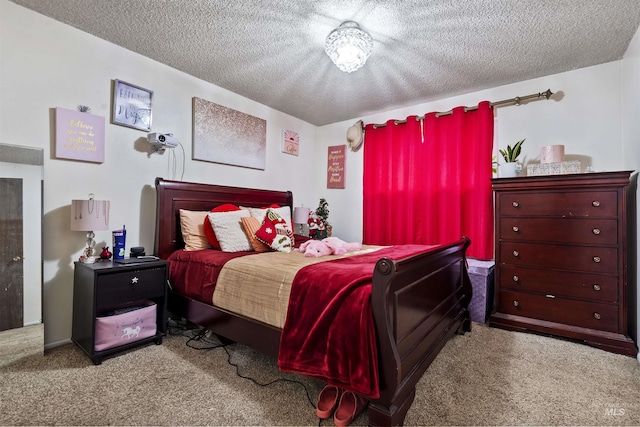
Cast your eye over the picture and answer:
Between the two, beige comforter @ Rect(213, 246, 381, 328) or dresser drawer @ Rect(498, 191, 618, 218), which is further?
dresser drawer @ Rect(498, 191, 618, 218)

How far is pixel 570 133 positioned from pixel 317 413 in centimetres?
330

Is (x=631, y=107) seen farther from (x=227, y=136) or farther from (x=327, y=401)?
(x=227, y=136)

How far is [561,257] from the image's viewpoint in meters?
2.46

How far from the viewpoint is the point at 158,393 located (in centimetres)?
164

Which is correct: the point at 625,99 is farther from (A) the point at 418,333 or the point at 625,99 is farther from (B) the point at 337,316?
(B) the point at 337,316

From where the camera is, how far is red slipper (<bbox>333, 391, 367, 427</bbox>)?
136cm

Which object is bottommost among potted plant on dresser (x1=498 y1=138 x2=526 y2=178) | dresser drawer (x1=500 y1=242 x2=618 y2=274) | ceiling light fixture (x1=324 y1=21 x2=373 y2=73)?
dresser drawer (x1=500 y1=242 x2=618 y2=274)

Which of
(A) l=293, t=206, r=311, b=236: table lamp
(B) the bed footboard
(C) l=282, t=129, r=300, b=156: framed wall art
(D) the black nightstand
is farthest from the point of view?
(C) l=282, t=129, r=300, b=156: framed wall art

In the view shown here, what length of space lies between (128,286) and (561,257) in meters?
3.44

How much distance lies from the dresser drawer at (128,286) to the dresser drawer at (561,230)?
119 inches

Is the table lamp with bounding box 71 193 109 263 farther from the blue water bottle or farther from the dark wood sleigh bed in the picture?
the dark wood sleigh bed

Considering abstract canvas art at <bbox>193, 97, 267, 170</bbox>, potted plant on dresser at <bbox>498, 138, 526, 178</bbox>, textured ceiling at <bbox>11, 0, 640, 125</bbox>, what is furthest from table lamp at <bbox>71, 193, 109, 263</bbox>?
potted plant on dresser at <bbox>498, 138, 526, 178</bbox>

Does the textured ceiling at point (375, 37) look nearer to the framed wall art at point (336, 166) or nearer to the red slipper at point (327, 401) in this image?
the framed wall art at point (336, 166)

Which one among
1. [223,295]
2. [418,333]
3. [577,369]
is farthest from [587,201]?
[223,295]
